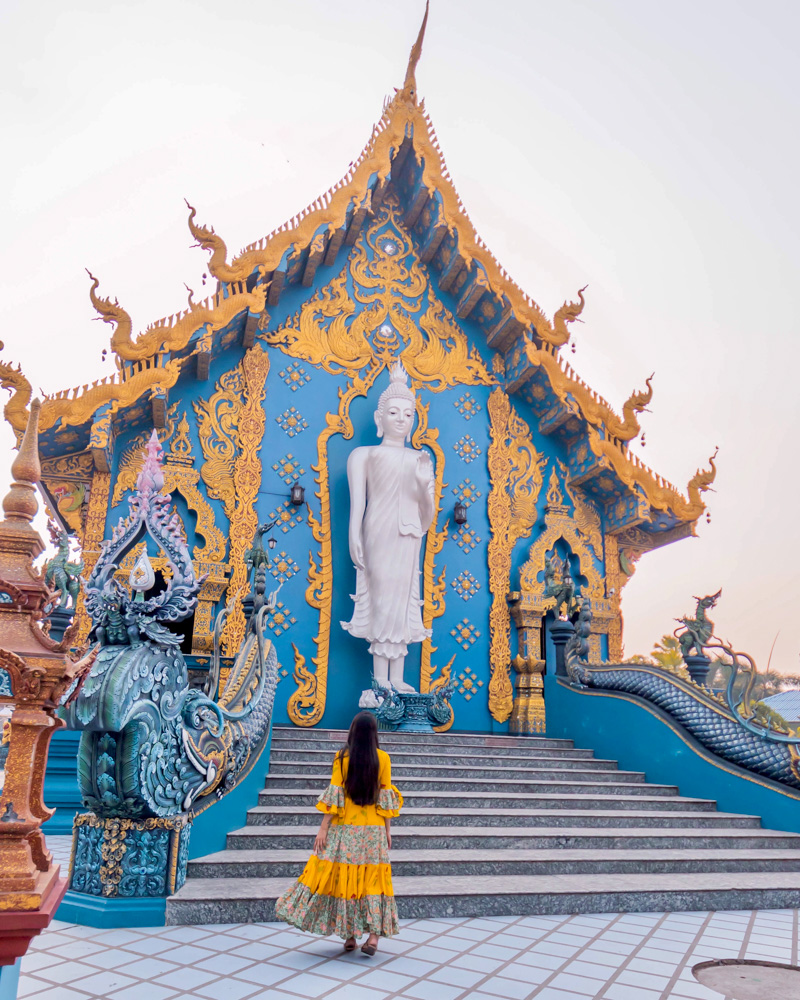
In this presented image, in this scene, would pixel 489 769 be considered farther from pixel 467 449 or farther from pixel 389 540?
pixel 467 449

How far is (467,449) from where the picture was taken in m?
9.09

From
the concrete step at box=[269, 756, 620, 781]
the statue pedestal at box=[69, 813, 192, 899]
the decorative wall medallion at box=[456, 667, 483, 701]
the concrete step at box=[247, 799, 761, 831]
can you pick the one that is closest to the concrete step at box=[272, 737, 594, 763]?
the concrete step at box=[269, 756, 620, 781]

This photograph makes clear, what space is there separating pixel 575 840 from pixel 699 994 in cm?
205

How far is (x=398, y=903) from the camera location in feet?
12.6

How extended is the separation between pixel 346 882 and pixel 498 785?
9.13ft

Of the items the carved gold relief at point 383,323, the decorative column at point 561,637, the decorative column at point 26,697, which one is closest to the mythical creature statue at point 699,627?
the decorative column at point 561,637

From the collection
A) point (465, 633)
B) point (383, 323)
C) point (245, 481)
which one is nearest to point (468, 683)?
point (465, 633)

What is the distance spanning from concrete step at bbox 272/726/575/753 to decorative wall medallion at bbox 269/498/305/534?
210cm

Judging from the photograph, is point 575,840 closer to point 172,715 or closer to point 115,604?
point 172,715

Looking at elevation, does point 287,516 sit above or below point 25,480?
above

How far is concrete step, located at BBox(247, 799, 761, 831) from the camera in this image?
4789mm

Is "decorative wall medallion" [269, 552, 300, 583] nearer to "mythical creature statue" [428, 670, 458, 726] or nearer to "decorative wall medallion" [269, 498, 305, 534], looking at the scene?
"decorative wall medallion" [269, 498, 305, 534]

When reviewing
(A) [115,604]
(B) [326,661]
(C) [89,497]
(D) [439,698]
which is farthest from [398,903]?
(C) [89,497]

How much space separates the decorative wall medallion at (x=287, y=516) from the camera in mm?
8086
